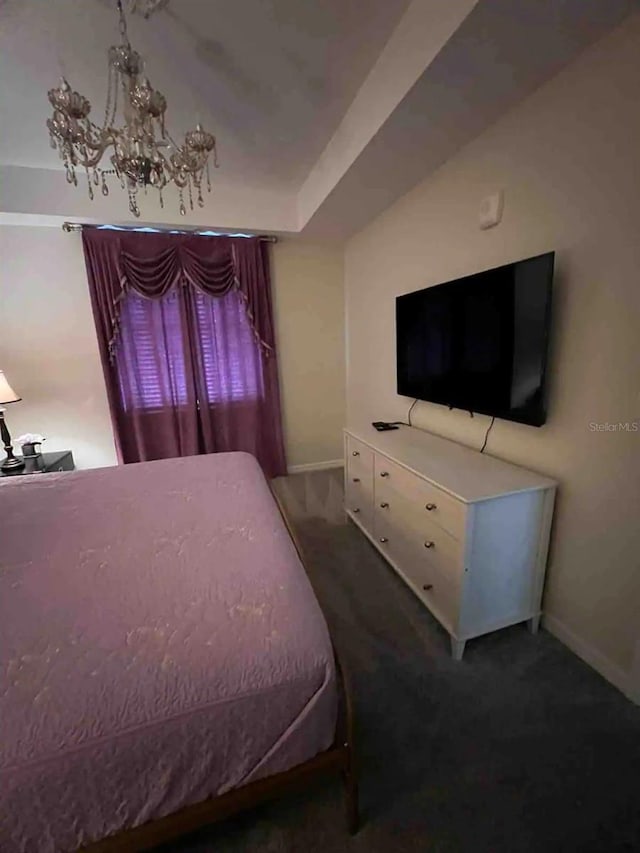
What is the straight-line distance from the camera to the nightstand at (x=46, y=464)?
2615 millimetres

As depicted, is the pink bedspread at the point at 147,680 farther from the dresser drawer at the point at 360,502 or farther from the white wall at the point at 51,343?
the white wall at the point at 51,343

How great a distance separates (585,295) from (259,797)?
193 centimetres

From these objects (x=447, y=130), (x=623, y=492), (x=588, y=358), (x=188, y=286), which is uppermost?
(x=447, y=130)

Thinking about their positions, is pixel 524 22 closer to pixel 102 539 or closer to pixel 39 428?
pixel 102 539

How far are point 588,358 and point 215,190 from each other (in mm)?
2831

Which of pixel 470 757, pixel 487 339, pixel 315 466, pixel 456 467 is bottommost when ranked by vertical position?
pixel 470 757

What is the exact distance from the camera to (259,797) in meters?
0.89

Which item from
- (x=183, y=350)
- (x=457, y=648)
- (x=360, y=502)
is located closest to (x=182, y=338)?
(x=183, y=350)

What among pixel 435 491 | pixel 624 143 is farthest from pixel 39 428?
pixel 624 143

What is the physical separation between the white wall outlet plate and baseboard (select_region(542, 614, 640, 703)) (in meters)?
1.91

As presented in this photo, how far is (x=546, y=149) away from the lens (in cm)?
151

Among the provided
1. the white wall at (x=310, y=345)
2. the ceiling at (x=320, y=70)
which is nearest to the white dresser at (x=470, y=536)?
the ceiling at (x=320, y=70)

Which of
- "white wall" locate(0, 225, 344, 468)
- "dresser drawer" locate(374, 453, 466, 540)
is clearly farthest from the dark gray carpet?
"white wall" locate(0, 225, 344, 468)

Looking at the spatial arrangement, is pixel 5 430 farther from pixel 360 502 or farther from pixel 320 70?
pixel 320 70
